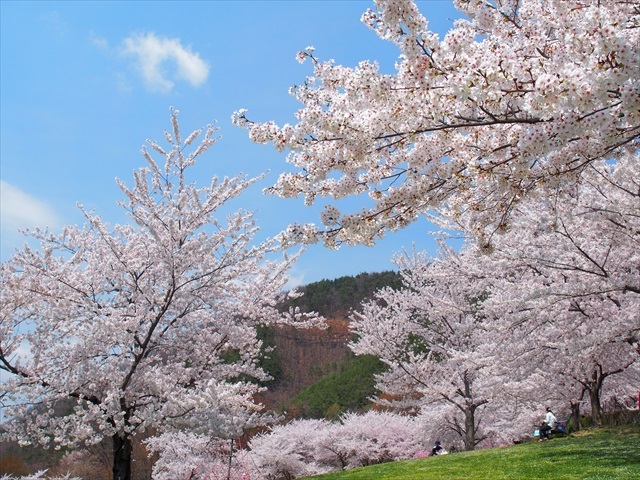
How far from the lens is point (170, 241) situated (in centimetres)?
800

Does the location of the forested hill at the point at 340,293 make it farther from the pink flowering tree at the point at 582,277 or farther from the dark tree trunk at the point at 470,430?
the pink flowering tree at the point at 582,277

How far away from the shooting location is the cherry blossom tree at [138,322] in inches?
294

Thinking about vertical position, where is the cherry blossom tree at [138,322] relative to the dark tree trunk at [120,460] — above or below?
above

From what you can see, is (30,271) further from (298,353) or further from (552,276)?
(298,353)

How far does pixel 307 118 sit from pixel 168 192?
5.16m

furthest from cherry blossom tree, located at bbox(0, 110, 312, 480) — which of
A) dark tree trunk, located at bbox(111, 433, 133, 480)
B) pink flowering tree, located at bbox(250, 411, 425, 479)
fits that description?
pink flowering tree, located at bbox(250, 411, 425, 479)

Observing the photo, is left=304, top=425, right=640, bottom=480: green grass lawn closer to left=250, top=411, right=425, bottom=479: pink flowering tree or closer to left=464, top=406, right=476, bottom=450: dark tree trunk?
left=464, top=406, right=476, bottom=450: dark tree trunk

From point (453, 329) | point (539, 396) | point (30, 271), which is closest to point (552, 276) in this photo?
point (539, 396)

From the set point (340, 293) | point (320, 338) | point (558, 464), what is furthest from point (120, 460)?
point (340, 293)

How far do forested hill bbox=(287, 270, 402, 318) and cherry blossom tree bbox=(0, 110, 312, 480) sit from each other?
48709 millimetres

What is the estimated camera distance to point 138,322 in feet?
24.3

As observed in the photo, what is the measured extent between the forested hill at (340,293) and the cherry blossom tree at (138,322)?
160 feet

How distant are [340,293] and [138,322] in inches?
2202

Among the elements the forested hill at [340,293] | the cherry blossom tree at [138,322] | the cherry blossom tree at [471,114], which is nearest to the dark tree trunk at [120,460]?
the cherry blossom tree at [138,322]
